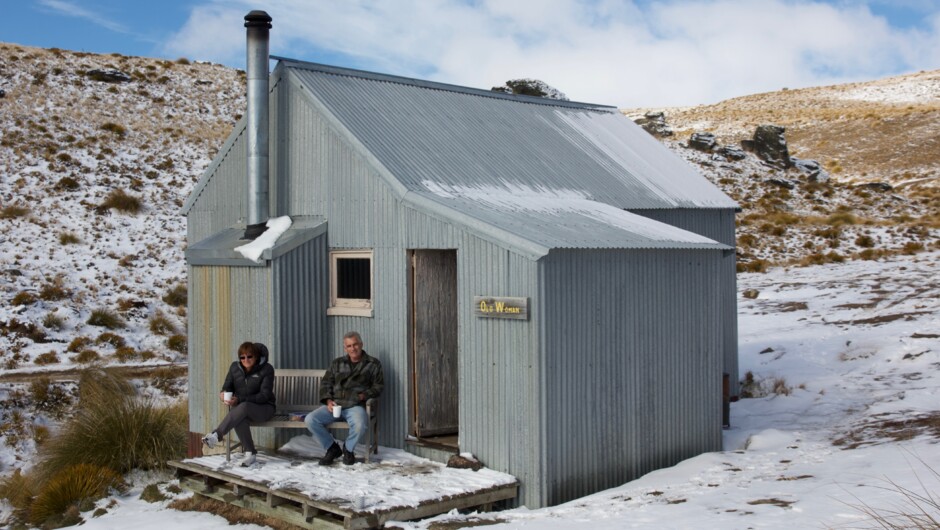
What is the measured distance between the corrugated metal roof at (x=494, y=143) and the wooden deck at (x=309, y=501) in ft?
12.2

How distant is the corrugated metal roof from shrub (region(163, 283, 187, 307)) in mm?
12961

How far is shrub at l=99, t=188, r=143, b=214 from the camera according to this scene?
32156 mm

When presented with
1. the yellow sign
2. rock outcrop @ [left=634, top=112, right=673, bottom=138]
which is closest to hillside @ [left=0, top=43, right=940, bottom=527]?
rock outcrop @ [left=634, top=112, right=673, bottom=138]

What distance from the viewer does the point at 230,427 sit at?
10.3 metres

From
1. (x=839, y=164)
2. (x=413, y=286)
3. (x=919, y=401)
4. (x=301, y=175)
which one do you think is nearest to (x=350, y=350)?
(x=413, y=286)

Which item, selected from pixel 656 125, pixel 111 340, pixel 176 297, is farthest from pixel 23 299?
pixel 656 125

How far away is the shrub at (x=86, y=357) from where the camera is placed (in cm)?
1984

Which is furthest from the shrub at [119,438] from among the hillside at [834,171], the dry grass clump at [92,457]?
the hillside at [834,171]

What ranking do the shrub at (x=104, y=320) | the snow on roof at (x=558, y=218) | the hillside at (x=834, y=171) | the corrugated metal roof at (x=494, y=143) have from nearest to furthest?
the snow on roof at (x=558, y=218) < the corrugated metal roof at (x=494, y=143) < the shrub at (x=104, y=320) < the hillside at (x=834, y=171)

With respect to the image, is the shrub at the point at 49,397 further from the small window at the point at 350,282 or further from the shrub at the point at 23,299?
the small window at the point at 350,282

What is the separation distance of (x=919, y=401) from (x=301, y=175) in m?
8.76

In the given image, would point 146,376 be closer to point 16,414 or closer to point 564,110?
point 16,414

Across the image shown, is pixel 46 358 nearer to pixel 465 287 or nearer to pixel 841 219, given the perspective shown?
pixel 465 287

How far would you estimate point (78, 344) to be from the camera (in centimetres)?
2094
